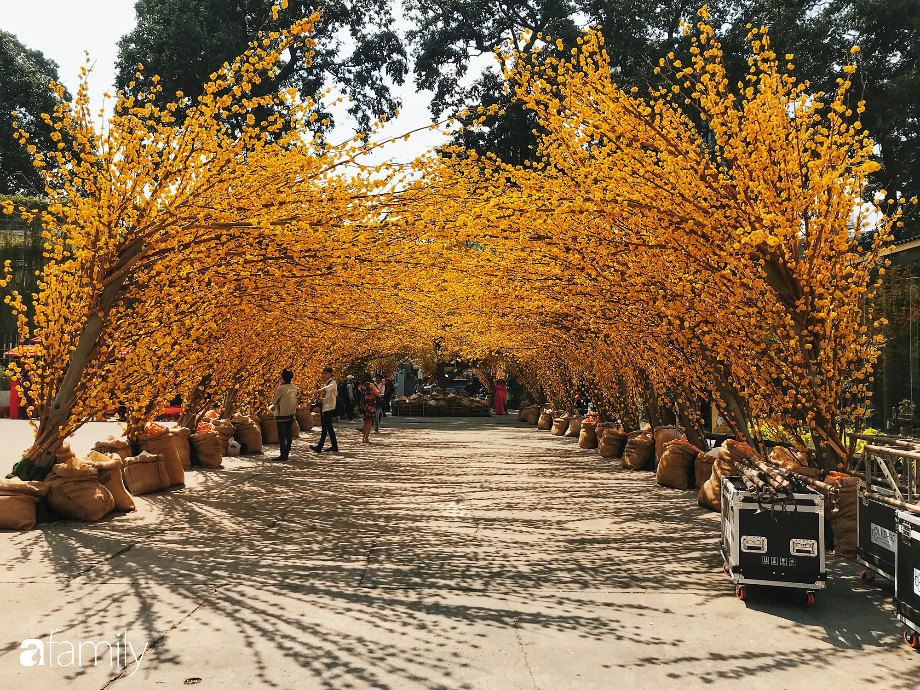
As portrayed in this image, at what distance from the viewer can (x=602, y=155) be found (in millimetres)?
7172

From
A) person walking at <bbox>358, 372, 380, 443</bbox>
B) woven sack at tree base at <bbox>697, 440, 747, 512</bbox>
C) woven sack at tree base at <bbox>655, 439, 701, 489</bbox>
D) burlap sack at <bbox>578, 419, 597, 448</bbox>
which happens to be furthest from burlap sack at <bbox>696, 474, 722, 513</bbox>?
person walking at <bbox>358, 372, 380, 443</bbox>

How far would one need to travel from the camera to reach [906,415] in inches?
420

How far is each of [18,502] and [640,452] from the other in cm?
935

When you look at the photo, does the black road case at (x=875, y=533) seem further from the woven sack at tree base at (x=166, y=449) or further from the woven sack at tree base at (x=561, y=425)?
the woven sack at tree base at (x=561, y=425)

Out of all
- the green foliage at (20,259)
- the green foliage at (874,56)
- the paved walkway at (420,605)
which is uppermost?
the green foliage at (874,56)

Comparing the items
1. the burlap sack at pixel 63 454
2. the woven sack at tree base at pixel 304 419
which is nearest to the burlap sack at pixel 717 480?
the burlap sack at pixel 63 454

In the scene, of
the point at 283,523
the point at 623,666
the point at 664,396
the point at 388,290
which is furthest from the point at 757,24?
the point at 623,666

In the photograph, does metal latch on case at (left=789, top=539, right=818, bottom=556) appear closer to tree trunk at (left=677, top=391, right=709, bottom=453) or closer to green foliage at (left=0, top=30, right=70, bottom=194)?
tree trunk at (left=677, top=391, right=709, bottom=453)

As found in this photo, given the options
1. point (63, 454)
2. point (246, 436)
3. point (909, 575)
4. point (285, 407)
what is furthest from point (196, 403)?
point (909, 575)

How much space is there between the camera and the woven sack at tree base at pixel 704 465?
9.74 m

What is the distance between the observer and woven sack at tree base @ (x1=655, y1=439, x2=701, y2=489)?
10.5 metres

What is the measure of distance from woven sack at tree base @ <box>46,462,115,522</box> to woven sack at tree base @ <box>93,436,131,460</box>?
135 cm

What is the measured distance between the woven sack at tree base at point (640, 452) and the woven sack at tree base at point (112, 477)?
819 centimetres

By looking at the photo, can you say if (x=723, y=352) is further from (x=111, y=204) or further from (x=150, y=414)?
(x=150, y=414)
